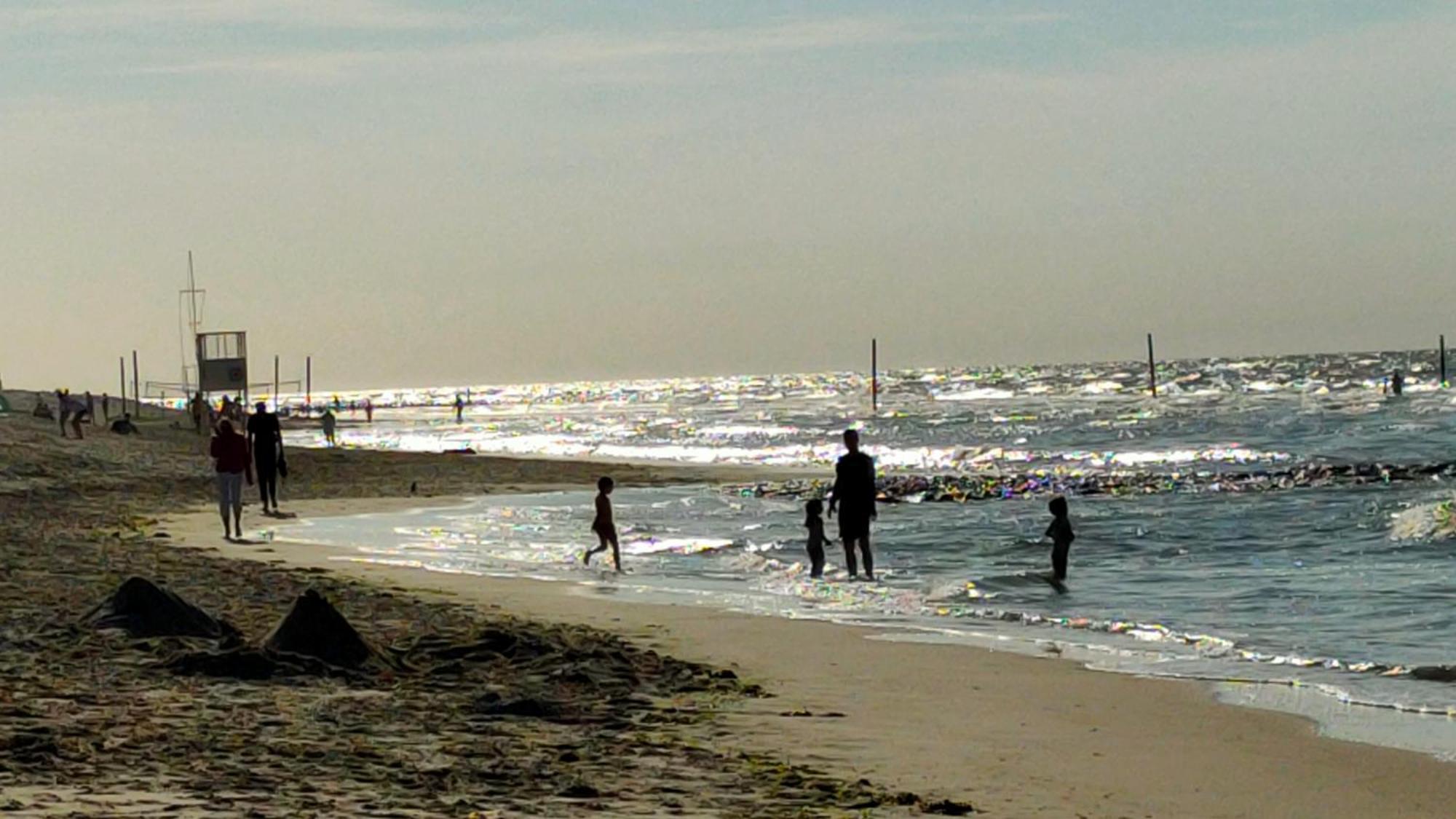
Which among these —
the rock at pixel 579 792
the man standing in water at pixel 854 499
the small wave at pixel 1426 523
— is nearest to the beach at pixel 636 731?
the rock at pixel 579 792

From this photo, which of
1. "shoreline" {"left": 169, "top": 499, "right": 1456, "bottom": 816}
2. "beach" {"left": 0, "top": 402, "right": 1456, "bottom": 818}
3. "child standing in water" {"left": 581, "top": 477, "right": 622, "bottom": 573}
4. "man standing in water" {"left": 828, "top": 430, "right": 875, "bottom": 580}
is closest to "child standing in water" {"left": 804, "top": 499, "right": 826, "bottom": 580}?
"man standing in water" {"left": 828, "top": 430, "right": 875, "bottom": 580}

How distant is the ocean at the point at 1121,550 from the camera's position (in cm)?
1248

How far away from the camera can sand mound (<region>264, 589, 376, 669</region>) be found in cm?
1016

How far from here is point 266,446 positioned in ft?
80.8

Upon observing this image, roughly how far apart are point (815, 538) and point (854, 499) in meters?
0.71

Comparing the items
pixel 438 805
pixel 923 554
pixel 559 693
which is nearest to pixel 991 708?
pixel 559 693

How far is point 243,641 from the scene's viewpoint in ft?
33.8

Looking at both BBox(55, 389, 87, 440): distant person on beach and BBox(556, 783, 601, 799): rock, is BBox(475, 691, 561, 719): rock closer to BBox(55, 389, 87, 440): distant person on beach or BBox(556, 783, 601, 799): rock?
BBox(556, 783, 601, 799): rock

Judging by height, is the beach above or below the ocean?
above

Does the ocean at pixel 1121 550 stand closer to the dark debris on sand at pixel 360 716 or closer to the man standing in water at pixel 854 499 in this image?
the man standing in water at pixel 854 499

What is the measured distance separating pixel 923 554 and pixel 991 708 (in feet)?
39.2

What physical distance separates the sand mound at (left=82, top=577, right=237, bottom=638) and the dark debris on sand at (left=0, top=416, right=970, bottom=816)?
0.01 meters

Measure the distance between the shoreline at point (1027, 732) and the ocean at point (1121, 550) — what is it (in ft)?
1.87

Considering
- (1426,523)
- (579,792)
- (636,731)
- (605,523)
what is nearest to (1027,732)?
(636,731)
